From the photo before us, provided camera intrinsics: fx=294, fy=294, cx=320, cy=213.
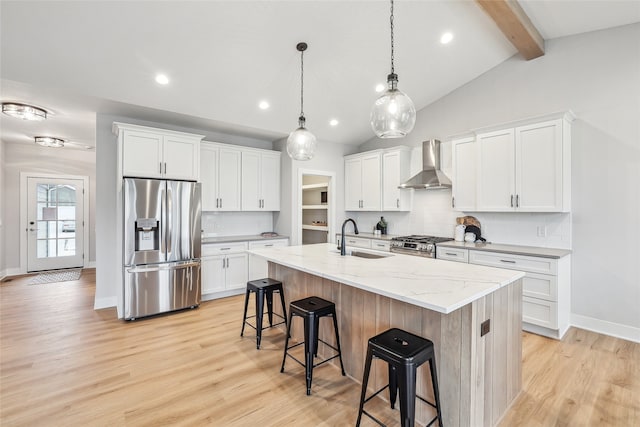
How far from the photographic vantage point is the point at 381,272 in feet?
6.89

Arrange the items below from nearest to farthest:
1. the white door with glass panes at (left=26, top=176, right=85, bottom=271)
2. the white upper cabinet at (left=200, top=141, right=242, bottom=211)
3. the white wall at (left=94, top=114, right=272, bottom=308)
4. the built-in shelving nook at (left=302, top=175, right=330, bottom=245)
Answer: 1. the white wall at (left=94, top=114, right=272, bottom=308)
2. the white upper cabinet at (left=200, top=141, right=242, bottom=211)
3. the white door with glass panes at (left=26, top=176, right=85, bottom=271)
4. the built-in shelving nook at (left=302, top=175, right=330, bottom=245)

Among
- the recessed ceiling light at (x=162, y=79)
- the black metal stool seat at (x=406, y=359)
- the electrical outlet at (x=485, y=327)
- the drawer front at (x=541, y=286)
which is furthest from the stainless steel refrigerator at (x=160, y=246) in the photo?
the drawer front at (x=541, y=286)

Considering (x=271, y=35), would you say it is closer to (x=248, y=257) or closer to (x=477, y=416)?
(x=248, y=257)

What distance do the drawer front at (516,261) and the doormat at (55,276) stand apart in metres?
7.05

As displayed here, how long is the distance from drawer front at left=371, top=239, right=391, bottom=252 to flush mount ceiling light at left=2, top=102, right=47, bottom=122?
5026 mm

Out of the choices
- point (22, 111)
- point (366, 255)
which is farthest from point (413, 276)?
point (22, 111)

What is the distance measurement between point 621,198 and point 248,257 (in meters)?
4.72

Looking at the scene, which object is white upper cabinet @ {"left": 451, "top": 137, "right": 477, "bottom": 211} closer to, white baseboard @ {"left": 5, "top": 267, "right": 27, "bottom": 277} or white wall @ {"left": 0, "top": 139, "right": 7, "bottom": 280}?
white wall @ {"left": 0, "top": 139, "right": 7, "bottom": 280}

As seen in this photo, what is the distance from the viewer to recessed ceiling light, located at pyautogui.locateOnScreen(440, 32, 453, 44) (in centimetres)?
334

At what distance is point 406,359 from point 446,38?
3.50 meters

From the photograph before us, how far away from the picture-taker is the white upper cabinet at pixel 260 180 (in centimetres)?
494

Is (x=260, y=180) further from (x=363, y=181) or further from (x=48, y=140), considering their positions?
(x=48, y=140)

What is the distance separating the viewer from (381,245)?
4.80m

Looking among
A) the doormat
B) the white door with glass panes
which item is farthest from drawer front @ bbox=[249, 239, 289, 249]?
the white door with glass panes
